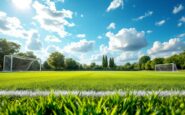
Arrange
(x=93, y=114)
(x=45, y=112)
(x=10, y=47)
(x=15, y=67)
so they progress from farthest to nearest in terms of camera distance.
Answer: (x=10, y=47) → (x=15, y=67) → (x=45, y=112) → (x=93, y=114)

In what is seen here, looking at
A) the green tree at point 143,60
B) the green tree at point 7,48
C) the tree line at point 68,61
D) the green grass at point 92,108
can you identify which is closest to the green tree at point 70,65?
the tree line at point 68,61

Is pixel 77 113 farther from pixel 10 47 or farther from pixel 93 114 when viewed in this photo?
pixel 10 47

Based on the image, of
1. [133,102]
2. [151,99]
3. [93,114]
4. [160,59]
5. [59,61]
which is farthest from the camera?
[160,59]

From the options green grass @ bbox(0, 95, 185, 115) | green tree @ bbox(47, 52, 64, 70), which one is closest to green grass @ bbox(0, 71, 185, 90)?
green grass @ bbox(0, 95, 185, 115)

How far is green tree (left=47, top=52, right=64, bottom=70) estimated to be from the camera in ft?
360

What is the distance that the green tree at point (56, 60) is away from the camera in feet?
360

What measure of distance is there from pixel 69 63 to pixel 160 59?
4894 cm

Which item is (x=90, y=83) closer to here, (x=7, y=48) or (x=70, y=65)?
(x=7, y=48)

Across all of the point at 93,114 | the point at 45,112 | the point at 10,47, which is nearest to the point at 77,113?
the point at 93,114

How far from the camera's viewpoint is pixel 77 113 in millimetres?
2201

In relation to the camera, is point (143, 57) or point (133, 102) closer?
point (133, 102)

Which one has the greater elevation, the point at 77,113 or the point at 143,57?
the point at 143,57

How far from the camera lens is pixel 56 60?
10981 cm

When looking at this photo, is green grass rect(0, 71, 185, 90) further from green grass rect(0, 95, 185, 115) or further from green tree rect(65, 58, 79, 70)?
green tree rect(65, 58, 79, 70)
